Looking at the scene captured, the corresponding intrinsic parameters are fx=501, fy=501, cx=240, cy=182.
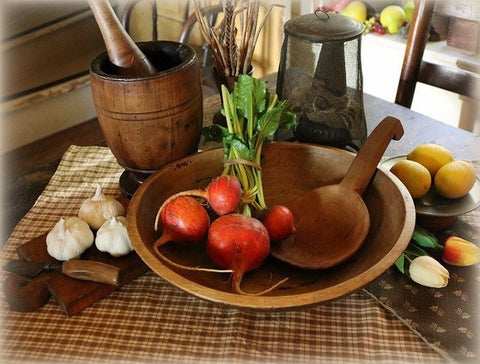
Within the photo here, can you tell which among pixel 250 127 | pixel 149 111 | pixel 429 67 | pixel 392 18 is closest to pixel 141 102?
pixel 149 111

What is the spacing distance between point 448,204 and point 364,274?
0.90 ft

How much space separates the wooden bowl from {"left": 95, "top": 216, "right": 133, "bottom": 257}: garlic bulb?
0.14ft

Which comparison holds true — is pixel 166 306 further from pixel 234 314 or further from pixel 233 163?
pixel 233 163

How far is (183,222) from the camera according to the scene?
24.7 inches

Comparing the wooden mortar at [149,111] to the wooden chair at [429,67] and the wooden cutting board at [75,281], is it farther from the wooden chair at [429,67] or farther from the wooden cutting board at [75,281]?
the wooden chair at [429,67]

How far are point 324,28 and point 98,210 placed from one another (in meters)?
0.45

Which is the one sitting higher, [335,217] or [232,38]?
[232,38]

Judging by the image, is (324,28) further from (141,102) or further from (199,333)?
(199,333)

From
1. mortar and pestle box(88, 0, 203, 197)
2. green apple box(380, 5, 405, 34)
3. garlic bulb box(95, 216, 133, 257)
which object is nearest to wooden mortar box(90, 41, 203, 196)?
mortar and pestle box(88, 0, 203, 197)

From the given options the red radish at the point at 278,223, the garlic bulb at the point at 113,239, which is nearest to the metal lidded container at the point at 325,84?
the red radish at the point at 278,223

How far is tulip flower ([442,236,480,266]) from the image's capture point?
26.9 inches

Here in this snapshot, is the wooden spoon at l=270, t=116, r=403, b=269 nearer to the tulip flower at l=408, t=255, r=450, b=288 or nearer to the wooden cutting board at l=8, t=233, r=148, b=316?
the tulip flower at l=408, t=255, r=450, b=288

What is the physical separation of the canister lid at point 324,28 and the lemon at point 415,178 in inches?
8.8

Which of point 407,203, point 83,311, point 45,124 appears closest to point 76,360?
point 83,311
